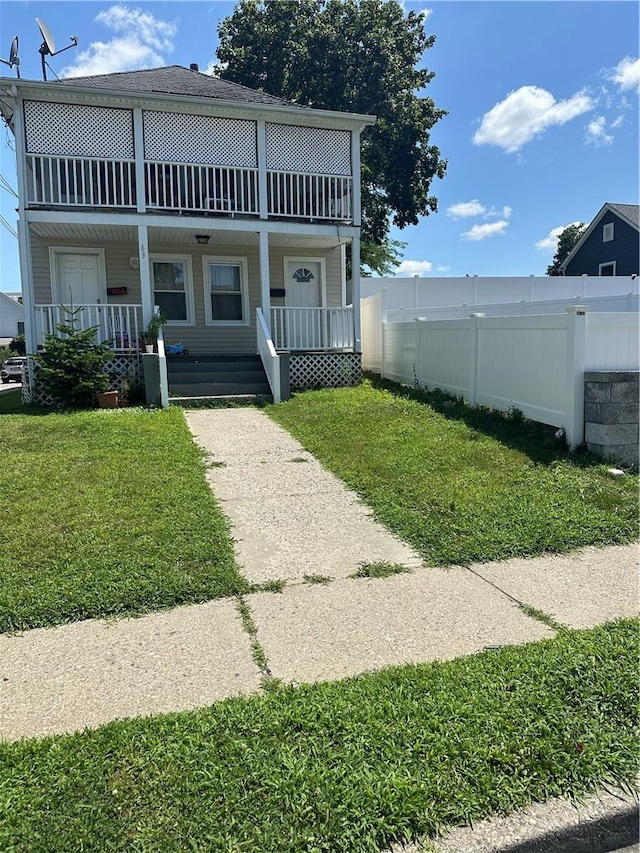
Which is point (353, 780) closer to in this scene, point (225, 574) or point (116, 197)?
point (225, 574)

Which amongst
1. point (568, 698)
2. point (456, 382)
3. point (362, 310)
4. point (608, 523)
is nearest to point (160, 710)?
point (568, 698)


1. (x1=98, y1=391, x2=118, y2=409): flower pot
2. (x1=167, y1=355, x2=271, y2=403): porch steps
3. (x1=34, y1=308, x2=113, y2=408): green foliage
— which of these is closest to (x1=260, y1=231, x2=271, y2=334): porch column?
(x1=167, y1=355, x2=271, y2=403): porch steps

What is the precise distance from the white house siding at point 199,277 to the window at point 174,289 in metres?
0.16

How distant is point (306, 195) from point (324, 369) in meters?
3.84

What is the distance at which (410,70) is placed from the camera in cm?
2553

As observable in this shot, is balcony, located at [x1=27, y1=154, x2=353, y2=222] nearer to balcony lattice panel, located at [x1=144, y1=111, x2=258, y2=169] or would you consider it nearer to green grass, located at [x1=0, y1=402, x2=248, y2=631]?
balcony lattice panel, located at [x1=144, y1=111, x2=258, y2=169]

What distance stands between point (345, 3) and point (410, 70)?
12.3ft

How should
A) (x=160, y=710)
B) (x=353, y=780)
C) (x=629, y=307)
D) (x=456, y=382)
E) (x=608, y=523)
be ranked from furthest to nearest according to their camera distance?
(x=629, y=307) < (x=456, y=382) < (x=608, y=523) < (x=160, y=710) < (x=353, y=780)

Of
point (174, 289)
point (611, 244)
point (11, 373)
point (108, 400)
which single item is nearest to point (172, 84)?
point (174, 289)

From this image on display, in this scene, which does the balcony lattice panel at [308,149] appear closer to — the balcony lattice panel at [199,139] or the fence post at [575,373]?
the balcony lattice panel at [199,139]

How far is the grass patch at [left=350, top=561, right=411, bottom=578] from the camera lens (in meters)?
4.02

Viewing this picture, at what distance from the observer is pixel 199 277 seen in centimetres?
1398

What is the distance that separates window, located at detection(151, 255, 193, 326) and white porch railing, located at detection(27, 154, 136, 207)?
184 cm

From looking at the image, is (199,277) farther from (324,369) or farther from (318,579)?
(318,579)
